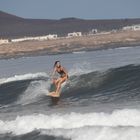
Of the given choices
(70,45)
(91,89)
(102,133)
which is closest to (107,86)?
(91,89)

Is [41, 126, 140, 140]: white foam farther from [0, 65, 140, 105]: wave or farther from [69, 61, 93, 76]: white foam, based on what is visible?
[69, 61, 93, 76]: white foam

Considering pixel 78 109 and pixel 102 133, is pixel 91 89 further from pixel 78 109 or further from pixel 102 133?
pixel 102 133

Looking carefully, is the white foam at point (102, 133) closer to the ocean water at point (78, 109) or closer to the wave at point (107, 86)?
the ocean water at point (78, 109)

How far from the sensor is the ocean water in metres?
13.0

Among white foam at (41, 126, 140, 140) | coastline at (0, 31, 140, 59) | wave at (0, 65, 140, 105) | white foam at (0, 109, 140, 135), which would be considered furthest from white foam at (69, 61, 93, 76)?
coastline at (0, 31, 140, 59)

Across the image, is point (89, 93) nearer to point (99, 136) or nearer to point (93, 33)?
point (99, 136)

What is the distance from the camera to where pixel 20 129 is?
14930mm

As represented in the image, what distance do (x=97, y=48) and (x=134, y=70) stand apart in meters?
105

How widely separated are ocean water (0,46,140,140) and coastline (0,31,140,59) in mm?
103127

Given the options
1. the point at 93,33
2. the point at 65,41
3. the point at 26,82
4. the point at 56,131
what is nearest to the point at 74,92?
the point at 26,82

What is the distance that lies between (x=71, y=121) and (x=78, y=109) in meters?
2.57

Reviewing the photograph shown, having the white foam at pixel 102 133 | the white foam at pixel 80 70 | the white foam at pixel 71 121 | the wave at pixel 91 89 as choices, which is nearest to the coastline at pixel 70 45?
the white foam at pixel 80 70

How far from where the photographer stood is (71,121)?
14250mm

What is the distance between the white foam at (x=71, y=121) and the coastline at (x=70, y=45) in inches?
4436
